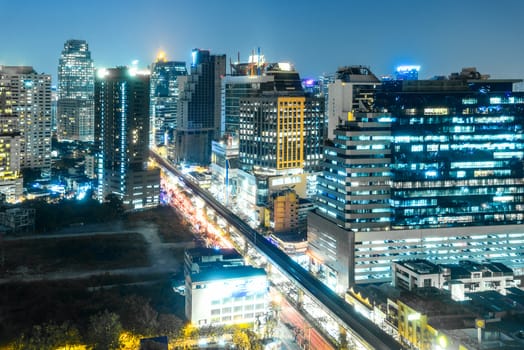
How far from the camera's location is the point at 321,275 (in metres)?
34.5

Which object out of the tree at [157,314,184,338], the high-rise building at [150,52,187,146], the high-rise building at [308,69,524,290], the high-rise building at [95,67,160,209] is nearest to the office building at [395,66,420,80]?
the high-rise building at [308,69,524,290]

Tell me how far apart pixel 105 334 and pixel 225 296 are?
5.51 meters

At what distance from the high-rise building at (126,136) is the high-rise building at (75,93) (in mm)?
34962

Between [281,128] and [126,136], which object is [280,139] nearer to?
[281,128]

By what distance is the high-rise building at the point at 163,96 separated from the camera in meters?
91.4

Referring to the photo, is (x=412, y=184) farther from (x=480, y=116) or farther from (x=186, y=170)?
(x=186, y=170)

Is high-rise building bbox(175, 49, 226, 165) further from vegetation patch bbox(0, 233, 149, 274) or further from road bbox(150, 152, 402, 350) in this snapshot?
vegetation patch bbox(0, 233, 149, 274)

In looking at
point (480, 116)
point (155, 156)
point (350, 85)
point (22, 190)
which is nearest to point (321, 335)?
point (480, 116)

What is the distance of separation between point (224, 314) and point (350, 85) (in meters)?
27.3

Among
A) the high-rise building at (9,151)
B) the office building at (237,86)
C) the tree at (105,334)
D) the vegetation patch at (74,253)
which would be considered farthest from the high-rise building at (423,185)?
the high-rise building at (9,151)

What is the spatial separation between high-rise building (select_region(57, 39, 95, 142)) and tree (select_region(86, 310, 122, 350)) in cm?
6464

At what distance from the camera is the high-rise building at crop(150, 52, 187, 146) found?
9144cm

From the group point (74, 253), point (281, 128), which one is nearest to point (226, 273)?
point (74, 253)

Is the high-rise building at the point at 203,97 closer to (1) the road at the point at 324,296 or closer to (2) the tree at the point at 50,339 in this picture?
(1) the road at the point at 324,296
